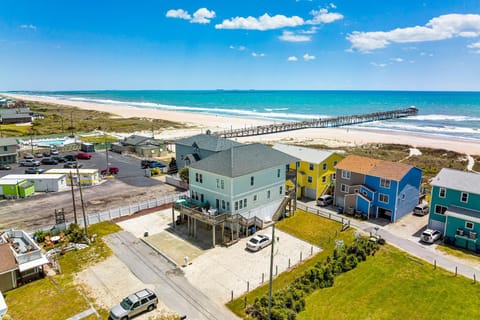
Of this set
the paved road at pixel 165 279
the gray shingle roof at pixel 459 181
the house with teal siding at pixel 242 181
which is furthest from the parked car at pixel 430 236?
the paved road at pixel 165 279

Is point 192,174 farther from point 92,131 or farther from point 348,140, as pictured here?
point 92,131

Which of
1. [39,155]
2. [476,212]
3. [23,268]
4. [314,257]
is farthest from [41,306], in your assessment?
[39,155]

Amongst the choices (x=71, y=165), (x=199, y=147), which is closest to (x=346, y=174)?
(x=199, y=147)

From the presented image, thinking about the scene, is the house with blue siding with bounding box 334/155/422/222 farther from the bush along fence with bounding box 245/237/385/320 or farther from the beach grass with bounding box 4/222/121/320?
the beach grass with bounding box 4/222/121/320

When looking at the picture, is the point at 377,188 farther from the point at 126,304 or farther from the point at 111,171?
the point at 111,171

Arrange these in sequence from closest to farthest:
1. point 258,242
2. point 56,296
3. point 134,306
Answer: point 134,306 → point 56,296 → point 258,242

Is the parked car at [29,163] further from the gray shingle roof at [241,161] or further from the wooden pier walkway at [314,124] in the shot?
the wooden pier walkway at [314,124]
